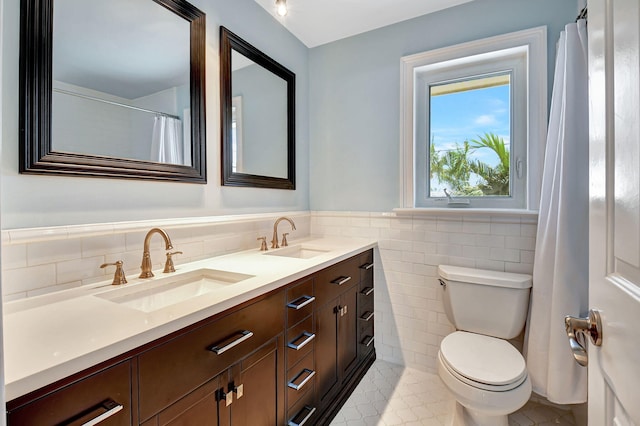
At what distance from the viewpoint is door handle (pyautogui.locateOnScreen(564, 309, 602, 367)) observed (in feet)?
2.04

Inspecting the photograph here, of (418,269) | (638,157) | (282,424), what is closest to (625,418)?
(638,157)

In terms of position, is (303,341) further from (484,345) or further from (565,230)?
(565,230)

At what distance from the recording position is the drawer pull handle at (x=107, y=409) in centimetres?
69

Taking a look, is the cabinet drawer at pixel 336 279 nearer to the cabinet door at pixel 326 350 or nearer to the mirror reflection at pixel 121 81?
the cabinet door at pixel 326 350

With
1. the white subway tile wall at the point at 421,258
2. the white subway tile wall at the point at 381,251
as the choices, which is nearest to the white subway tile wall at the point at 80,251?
the white subway tile wall at the point at 381,251

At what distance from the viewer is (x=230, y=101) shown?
70.6 inches

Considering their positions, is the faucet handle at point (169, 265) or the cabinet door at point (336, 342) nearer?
the faucet handle at point (169, 265)

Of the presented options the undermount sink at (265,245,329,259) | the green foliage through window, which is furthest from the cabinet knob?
the green foliage through window

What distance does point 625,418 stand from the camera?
1.74ft

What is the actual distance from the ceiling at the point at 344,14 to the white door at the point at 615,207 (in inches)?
62.0

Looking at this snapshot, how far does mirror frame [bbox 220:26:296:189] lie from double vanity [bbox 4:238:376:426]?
1.50 feet

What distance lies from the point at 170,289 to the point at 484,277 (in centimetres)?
157

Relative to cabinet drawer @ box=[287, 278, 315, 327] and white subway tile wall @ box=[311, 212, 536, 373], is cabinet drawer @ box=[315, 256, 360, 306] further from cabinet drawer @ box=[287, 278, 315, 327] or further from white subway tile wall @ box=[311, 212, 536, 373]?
white subway tile wall @ box=[311, 212, 536, 373]

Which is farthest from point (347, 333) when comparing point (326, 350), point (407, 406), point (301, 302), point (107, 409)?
point (107, 409)
